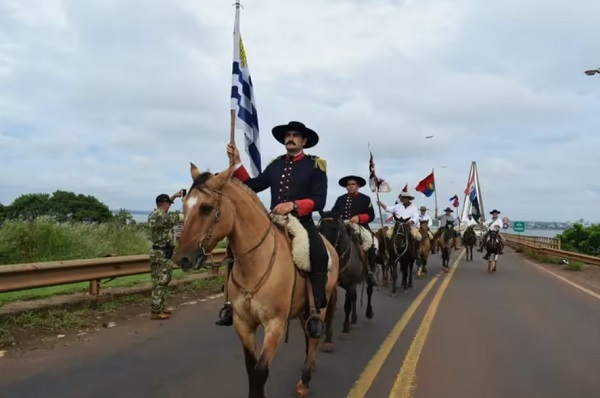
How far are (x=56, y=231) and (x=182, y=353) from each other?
7.70 meters

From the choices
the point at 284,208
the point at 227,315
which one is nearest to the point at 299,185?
the point at 284,208

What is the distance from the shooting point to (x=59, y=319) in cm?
768

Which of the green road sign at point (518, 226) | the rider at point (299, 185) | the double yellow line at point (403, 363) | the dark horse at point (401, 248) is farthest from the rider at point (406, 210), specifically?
the green road sign at point (518, 226)

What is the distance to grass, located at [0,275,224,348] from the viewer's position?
22.5ft

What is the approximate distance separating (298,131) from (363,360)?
3.03 meters

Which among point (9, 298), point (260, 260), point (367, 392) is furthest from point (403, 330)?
point (9, 298)

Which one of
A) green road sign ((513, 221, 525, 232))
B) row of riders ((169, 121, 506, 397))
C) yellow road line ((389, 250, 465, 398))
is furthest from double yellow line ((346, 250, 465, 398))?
green road sign ((513, 221, 525, 232))

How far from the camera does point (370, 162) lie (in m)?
13.4

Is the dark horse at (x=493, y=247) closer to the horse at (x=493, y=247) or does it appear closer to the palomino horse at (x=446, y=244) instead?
the horse at (x=493, y=247)

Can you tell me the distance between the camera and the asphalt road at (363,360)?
206 inches

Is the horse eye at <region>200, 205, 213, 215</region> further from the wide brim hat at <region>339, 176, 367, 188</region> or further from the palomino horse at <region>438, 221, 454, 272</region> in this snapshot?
the palomino horse at <region>438, 221, 454, 272</region>

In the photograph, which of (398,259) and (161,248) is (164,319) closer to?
(161,248)

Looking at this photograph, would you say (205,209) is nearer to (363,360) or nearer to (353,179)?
(363,360)

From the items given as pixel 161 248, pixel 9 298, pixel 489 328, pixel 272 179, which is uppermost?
pixel 272 179
